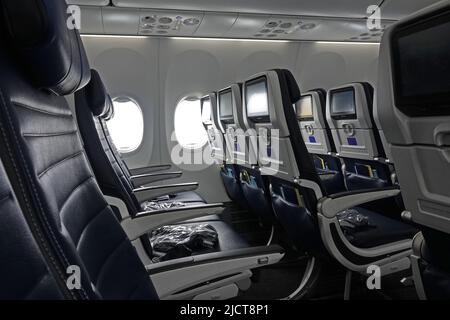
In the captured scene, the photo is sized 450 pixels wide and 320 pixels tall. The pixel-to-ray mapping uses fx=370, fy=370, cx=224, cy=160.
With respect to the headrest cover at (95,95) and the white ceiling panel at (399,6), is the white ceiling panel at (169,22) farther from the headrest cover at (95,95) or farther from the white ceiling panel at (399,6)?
the headrest cover at (95,95)

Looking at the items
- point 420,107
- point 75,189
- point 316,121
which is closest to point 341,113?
point 316,121

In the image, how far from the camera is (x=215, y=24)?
4.79m

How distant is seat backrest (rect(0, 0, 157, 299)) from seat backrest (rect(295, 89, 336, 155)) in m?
3.21

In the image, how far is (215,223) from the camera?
2.71m

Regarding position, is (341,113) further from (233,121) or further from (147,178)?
(147,178)

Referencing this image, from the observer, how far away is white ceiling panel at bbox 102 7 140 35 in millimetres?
4141

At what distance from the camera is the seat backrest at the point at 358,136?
3.37 meters

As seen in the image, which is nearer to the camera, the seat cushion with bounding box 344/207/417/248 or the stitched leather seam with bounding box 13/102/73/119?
the stitched leather seam with bounding box 13/102/73/119

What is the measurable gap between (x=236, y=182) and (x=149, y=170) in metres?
1.42

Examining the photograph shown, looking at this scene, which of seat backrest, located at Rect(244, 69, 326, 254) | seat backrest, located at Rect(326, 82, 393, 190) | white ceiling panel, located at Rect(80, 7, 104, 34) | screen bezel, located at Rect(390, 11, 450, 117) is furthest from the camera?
white ceiling panel, located at Rect(80, 7, 104, 34)

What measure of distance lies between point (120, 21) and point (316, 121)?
8.66 ft

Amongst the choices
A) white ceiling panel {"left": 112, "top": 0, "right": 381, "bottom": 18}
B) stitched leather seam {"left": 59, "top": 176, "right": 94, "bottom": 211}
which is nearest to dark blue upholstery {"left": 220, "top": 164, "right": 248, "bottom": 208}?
white ceiling panel {"left": 112, "top": 0, "right": 381, "bottom": 18}

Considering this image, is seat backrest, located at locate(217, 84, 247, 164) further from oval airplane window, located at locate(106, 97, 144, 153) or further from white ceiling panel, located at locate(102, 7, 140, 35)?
oval airplane window, located at locate(106, 97, 144, 153)

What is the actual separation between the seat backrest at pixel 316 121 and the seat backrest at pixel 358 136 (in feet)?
0.62
